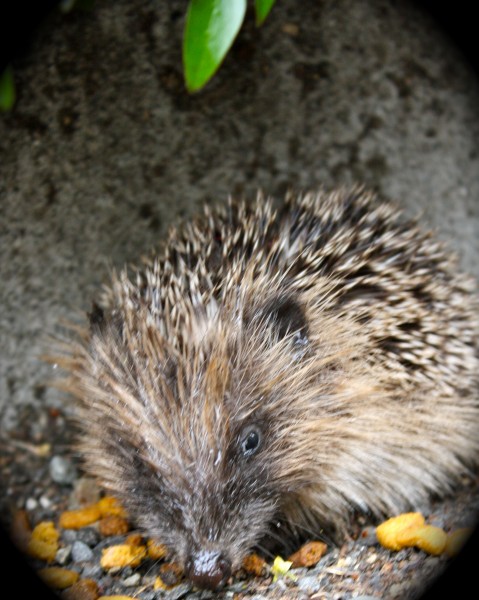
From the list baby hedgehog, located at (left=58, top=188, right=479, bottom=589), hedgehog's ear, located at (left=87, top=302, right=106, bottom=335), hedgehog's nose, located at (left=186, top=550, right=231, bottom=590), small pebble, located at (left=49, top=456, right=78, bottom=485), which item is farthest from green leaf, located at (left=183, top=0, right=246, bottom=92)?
small pebble, located at (left=49, top=456, right=78, bottom=485)

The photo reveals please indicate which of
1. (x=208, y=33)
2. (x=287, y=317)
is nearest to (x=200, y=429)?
(x=287, y=317)

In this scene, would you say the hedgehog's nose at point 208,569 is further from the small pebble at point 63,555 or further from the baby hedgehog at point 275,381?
the small pebble at point 63,555

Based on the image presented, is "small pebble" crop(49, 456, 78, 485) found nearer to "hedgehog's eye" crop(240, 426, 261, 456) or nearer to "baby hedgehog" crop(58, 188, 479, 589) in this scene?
"baby hedgehog" crop(58, 188, 479, 589)

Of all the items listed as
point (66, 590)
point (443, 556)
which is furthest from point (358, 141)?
point (66, 590)

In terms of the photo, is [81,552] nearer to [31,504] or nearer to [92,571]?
[92,571]

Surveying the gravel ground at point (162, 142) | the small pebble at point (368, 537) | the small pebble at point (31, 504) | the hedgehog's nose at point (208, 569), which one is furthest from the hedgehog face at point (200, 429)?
the small pebble at point (31, 504)

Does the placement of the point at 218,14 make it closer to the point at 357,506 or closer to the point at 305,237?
the point at 305,237

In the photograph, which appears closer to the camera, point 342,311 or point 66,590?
point 66,590
